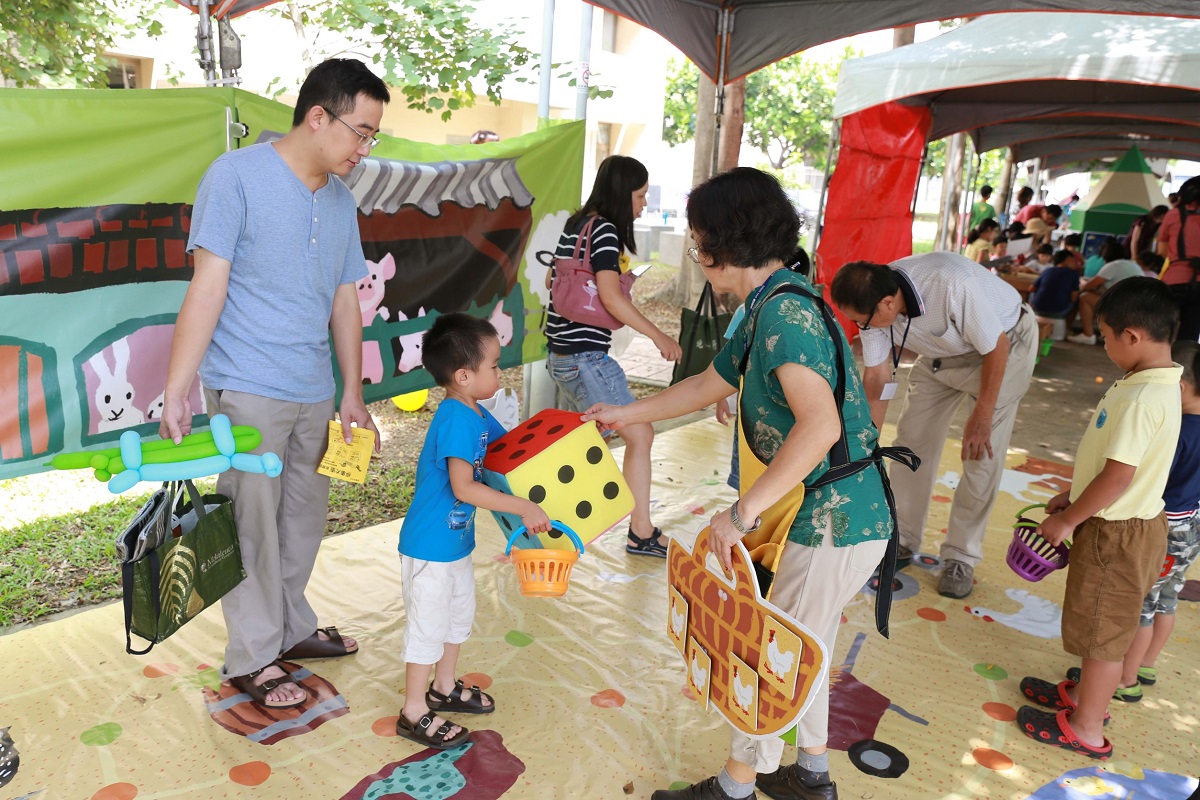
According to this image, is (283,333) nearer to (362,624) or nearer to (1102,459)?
(362,624)

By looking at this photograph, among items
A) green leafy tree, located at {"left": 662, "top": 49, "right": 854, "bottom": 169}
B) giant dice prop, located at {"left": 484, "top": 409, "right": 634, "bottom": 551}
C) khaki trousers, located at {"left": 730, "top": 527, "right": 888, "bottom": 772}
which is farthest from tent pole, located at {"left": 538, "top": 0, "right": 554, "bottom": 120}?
green leafy tree, located at {"left": 662, "top": 49, "right": 854, "bottom": 169}

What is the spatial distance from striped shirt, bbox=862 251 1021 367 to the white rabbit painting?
8.73 ft

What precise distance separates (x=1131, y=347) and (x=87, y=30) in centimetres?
655

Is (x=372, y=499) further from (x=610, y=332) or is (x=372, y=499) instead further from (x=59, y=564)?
(x=610, y=332)

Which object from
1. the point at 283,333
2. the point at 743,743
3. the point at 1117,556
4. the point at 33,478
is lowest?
the point at 33,478

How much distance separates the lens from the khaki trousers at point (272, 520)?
2424 millimetres

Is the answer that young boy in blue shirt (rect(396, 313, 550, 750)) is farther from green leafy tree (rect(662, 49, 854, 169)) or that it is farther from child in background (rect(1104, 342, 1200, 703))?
green leafy tree (rect(662, 49, 854, 169))

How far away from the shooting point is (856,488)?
1.96m

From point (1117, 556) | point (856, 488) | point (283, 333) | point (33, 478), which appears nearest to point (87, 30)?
point (33, 478)

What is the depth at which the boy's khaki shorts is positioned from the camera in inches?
98.7

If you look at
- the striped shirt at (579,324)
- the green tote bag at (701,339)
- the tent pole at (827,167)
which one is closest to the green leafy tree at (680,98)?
the tent pole at (827,167)

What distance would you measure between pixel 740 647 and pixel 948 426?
7.23ft

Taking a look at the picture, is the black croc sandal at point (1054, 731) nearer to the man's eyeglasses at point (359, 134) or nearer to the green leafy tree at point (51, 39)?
the man's eyeglasses at point (359, 134)

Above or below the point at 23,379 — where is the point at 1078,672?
below
